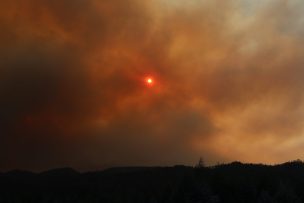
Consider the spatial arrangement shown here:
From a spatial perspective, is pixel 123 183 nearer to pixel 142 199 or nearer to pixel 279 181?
pixel 142 199

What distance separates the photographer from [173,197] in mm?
65875

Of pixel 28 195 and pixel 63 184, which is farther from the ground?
pixel 63 184

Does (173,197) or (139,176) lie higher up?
(139,176)

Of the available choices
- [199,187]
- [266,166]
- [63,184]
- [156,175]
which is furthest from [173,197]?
[63,184]

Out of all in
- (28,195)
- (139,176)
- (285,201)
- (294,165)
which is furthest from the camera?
(139,176)

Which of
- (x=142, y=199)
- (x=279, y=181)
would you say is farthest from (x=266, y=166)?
(x=142, y=199)

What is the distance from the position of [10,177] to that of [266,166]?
65248 mm

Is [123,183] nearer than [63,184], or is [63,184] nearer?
[123,183]

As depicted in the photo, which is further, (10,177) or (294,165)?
(10,177)

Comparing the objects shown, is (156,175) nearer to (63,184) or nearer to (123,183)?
(123,183)

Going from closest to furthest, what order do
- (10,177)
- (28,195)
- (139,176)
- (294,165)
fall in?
1. (28,195)
2. (294,165)
3. (139,176)
4. (10,177)

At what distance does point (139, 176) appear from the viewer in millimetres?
102375

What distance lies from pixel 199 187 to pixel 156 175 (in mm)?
35739

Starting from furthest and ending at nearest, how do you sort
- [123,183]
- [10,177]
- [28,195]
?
1. [10,177]
2. [123,183]
3. [28,195]
